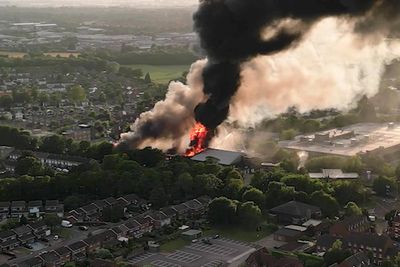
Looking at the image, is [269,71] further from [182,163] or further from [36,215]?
[36,215]

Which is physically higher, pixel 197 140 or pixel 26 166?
pixel 197 140

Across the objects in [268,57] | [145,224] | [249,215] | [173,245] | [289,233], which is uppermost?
[268,57]

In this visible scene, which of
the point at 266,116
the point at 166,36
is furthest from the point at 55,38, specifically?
the point at 266,116

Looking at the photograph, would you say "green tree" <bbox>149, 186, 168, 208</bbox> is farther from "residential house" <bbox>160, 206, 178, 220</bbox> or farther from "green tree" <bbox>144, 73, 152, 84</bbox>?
"green tree" <bbox>144, 73, 152, 84</bbox>

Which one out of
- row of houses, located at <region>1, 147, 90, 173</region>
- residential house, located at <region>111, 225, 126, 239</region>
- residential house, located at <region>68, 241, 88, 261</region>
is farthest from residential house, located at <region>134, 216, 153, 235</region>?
row of houses, located at <region>1, 147, 90, 173</region>

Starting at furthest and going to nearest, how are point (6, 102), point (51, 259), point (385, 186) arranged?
point (6, 102)
point (385, 186)
point (51, 259)

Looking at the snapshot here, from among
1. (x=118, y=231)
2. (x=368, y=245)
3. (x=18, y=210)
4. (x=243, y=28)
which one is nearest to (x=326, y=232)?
(x=368, y=245)

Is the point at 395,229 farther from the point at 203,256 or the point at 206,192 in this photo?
the point at 206,192

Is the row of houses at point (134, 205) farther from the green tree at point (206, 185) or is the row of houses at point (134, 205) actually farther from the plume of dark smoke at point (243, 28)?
the plume of dark smoke at point (243, 28)
